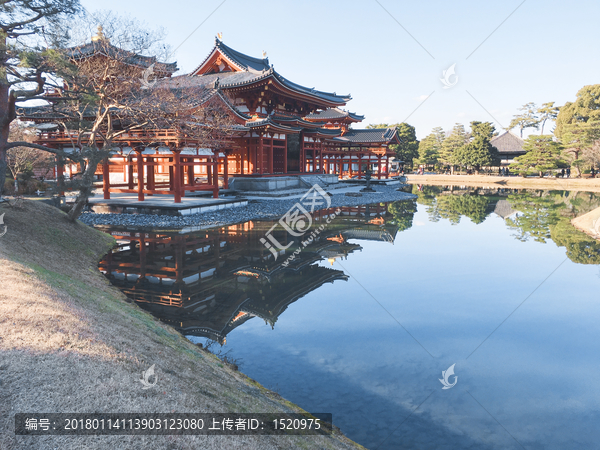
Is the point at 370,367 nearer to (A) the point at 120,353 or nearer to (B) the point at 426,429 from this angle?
(B) the point at 426,429

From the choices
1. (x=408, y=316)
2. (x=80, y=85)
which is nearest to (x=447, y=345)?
(x=408, y=316)

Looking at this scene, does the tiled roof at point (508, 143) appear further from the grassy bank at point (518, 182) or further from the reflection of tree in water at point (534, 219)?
the reflection of tree in water at point (534, 219)

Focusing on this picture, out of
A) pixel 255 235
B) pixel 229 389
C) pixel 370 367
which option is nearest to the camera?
pixel 229 389

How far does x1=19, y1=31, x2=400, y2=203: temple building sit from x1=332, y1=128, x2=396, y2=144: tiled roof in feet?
22.3

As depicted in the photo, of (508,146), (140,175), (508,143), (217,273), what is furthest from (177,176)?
(508,143)

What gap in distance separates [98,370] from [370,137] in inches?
1846

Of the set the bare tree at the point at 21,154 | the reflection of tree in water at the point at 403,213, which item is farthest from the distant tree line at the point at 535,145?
the bare tree at the point at 21,154

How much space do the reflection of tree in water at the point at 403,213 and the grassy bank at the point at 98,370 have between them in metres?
16.6

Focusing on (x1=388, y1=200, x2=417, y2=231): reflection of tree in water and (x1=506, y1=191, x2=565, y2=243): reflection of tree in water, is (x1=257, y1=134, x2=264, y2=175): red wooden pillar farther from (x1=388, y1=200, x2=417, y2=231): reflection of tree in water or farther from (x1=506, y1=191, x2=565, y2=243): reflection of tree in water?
(x1=506, y1=191, x2=565, y2=243): reflection of tree in water

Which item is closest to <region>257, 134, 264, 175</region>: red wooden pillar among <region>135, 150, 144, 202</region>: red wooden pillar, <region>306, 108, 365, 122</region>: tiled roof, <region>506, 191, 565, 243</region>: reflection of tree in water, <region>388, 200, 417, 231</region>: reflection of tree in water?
<region>135, 150, 144, 202</region>: red wooden pillar

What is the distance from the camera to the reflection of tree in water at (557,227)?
16.1 metres

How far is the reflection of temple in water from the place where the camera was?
351 inches

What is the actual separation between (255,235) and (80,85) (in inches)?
336

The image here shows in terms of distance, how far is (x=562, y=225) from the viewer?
2247 cm
